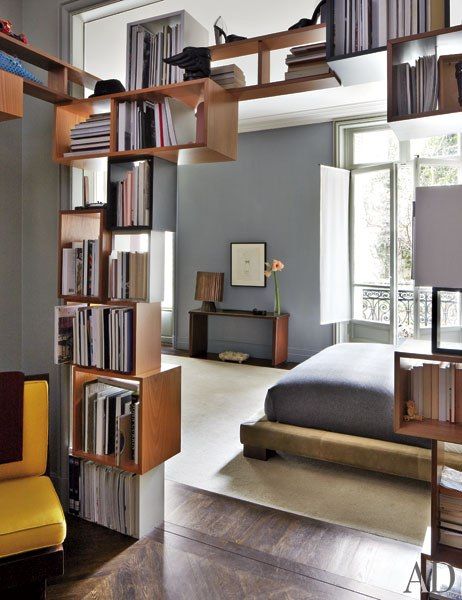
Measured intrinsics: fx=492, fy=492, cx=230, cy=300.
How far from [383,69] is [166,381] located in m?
1.69

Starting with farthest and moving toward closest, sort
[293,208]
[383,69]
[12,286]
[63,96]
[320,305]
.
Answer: [293,208], [320,305], [12,286], [63,96], [383,69]

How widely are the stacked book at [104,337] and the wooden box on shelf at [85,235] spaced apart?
0.09 metres

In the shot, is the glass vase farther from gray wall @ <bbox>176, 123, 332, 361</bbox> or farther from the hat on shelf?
the hat on shelf

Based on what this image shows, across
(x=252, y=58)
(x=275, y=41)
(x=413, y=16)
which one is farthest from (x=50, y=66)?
(x=252, y=58)

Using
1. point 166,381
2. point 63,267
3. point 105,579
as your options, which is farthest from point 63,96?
point 105,579

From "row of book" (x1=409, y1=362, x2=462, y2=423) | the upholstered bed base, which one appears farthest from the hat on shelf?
the upholstered bed base

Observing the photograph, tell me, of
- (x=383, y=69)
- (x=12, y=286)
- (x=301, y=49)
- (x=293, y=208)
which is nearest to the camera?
(x=383, y=69)

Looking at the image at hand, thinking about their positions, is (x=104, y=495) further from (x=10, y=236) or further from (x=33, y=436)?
(x=10, y=236)

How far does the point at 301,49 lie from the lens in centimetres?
214

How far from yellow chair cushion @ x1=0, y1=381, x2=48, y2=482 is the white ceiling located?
200 cm

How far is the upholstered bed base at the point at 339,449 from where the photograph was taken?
2.82 meters

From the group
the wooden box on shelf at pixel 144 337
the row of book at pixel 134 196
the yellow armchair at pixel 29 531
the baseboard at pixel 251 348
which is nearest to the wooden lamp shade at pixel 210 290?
the baseboard at pixel 251 348

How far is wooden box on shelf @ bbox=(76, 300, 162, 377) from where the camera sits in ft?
7.56

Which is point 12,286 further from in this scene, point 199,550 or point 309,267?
point 309,267
